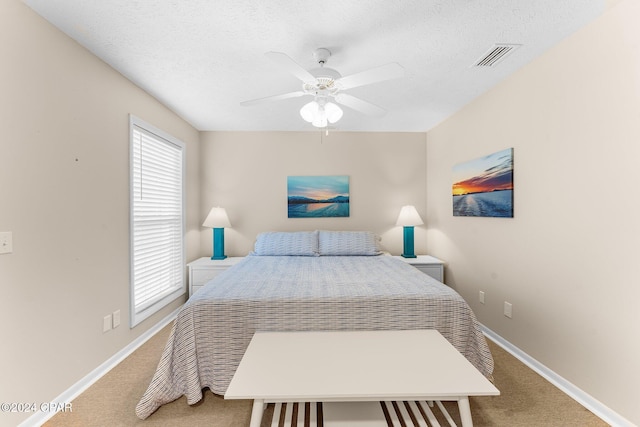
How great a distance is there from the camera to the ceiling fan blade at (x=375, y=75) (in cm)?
159

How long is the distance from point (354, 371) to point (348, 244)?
2238 mm

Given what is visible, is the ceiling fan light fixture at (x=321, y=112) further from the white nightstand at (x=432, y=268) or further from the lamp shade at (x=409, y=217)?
the white nightstand at (x=432, y=268)

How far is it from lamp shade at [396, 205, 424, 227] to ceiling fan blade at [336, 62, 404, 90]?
2234 mm

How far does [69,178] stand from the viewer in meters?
1.90

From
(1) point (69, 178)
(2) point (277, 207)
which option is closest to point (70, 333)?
(1) point (69, 178)

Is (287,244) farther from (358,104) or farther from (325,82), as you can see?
(325,82)

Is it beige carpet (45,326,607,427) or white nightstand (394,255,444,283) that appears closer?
beige carpet (45,326,607,427)

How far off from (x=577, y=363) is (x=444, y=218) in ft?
6.37

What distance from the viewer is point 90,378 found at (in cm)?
200

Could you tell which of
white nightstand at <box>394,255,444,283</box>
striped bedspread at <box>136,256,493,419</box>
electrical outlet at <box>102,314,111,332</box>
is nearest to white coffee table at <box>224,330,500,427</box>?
striped bedspread at <box>136,256,493,419</box>

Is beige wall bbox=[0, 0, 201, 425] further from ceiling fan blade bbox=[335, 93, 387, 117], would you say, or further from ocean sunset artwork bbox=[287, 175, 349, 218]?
ocean sunset artwork bbox=[287, 175, 349, 218]

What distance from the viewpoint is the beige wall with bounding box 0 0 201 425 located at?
1528 mm

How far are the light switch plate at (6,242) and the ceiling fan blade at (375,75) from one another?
1991mm

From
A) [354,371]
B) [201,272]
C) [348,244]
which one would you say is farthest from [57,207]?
[348,244]
